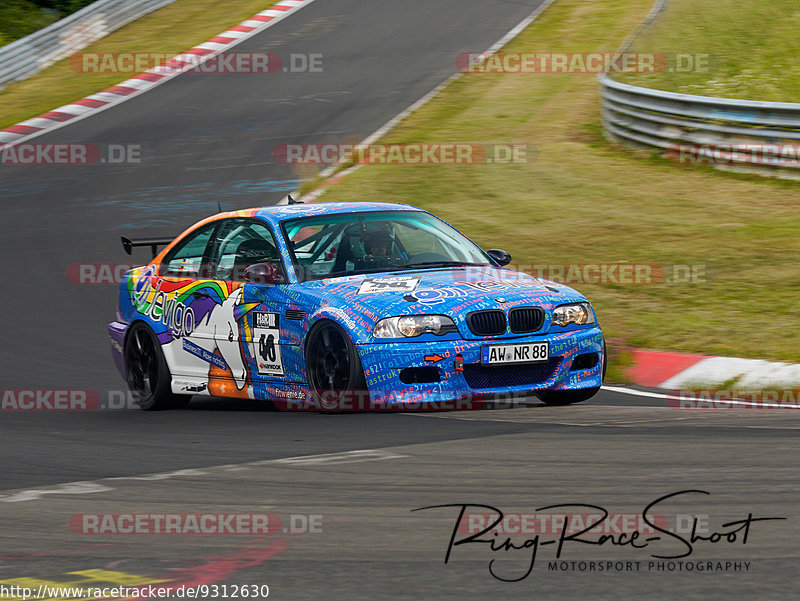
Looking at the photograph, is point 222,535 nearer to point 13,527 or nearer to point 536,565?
point 13,527

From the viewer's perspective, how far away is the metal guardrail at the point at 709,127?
727 inches

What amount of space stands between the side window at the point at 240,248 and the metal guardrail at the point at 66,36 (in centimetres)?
2191

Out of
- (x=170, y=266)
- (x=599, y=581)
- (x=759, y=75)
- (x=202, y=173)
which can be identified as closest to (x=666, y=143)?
(x=759, y=75)

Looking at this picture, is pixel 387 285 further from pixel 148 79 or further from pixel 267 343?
pixel 148 79

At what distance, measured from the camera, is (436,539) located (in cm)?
495

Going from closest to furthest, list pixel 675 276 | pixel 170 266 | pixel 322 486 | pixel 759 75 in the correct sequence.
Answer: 1. pixel 322 486
2. pixel 170 266
3. pixel 675 276
4. pixel 759 75

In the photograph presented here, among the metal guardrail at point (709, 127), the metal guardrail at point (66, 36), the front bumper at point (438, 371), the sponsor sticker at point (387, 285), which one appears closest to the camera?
the front bumper at point (438, 371)

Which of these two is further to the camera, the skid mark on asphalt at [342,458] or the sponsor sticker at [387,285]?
the sponsor sticker at [387,285]

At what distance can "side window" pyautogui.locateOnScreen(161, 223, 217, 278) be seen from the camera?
9609 millimetres

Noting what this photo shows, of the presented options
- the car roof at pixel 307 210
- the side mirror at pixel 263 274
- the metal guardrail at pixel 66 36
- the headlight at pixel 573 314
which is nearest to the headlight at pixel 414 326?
the headlight at pixel 573 314

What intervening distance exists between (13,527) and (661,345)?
246 inches

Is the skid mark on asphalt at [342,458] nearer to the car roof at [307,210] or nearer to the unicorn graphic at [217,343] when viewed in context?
the unicorn graphic at [217,343]

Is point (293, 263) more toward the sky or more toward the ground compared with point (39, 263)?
more toward the sky

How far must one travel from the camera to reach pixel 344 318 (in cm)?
805
